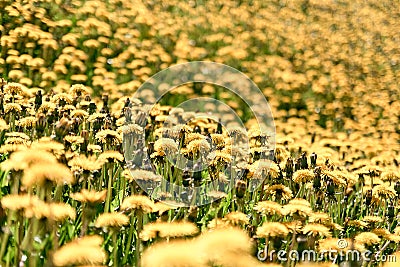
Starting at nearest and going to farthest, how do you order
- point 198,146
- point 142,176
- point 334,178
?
point 142,176, point 198,146, point 334,178

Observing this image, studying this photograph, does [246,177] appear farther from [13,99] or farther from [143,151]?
[13,99]

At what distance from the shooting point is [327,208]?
3012mm

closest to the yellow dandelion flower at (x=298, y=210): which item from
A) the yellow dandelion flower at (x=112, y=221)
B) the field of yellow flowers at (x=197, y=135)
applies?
the field of yellow flowers at (x=197, y=135)

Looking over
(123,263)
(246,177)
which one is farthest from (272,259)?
(246,177)

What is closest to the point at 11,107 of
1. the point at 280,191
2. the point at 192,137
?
the point at 192,137

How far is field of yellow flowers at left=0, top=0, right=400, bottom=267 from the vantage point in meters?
1.87

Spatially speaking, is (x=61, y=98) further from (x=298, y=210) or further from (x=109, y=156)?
(x=298, y=210)

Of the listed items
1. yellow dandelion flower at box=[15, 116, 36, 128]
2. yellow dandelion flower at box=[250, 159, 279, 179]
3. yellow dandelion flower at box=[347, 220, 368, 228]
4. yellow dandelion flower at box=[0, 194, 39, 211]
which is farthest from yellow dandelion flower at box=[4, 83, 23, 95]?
yellow dandelion flower at box=[347, 220, 368, 228]

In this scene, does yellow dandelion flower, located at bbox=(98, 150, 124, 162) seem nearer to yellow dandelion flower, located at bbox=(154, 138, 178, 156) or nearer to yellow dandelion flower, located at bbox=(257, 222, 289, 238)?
yellow dandelion flower, located at bbox=(154, 138, 178, 156)

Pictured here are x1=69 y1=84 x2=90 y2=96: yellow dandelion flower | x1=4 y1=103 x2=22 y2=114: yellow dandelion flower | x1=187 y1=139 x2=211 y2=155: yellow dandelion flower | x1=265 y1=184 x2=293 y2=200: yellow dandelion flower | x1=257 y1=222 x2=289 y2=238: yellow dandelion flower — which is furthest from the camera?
x1=69 y1=84 x2=90 y2=96: yellow dandelion flower

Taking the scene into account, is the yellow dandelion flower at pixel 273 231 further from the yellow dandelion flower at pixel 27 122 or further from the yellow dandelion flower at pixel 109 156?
the yellow dandelion flower at pixel 27 122

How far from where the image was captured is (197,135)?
2.90 metres

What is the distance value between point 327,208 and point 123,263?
4.53 feet

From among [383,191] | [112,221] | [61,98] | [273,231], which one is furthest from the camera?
[61,98]
